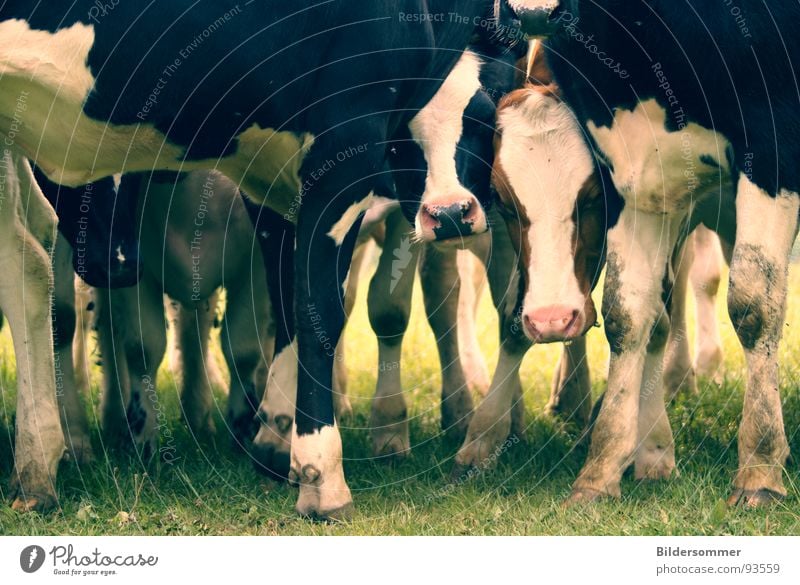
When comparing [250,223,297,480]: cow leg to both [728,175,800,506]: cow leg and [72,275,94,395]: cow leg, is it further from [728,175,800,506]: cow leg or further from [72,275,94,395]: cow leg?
[72,275,94,395]: cow leg

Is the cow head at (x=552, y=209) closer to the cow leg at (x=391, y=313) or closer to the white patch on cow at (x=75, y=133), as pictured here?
the white patch on cow at (x=75, y=133)

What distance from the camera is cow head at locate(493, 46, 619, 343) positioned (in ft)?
28.6

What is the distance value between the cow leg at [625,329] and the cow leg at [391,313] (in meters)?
1.68

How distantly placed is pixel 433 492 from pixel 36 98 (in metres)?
2.70

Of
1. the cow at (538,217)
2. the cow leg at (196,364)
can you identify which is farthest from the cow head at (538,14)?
the cow leg at (196,364)

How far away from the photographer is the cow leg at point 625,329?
8477 mm

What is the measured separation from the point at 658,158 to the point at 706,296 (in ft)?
12.4

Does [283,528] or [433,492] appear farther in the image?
[433,492]

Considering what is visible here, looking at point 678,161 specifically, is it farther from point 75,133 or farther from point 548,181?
point 75,133

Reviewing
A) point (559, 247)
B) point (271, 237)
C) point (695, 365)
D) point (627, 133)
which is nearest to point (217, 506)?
point (271, 237)

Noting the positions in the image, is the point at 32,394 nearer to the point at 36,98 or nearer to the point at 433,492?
the point at 36,98

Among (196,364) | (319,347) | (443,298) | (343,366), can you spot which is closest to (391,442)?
(443,298)
